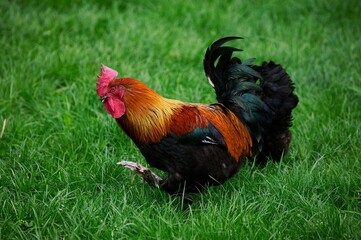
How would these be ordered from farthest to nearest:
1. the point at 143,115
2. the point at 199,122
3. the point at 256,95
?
the point at 256,95
the point at 199,122
the point at 143,115

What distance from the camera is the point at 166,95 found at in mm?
5613

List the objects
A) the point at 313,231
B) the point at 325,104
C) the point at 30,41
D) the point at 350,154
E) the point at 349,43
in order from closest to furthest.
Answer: the point at 313,231 → the point at 350,154 → the point at 325,104 → the point at 30,41 → the point at 349,43

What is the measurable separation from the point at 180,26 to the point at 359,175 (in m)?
3.72

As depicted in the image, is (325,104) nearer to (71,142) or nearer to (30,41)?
(71,142)

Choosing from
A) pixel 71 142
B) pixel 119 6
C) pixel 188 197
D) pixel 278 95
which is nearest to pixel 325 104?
pixel 278 95

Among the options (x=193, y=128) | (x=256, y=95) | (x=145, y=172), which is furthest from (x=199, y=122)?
(x=256, y=95)

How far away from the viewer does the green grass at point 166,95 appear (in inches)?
149

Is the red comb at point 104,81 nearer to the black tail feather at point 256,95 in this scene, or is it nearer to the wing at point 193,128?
the wing at point 193,128

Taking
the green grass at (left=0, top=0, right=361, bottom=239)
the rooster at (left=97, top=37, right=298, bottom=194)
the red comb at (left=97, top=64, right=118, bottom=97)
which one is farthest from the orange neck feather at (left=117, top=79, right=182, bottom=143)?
the green grass at (left=0, top=0, right=361, bottom=239)

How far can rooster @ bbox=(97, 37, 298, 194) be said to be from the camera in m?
3.87

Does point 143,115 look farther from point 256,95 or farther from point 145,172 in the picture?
point 256,95

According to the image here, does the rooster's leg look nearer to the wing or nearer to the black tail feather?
the wing

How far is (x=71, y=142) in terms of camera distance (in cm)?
495

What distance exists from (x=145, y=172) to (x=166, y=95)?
1.77 m
